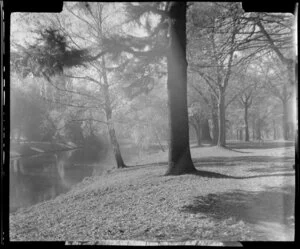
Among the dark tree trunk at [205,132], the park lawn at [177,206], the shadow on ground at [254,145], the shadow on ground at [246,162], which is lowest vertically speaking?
the park lawn at [177,206]

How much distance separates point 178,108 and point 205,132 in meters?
0.64

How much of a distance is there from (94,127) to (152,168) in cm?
105

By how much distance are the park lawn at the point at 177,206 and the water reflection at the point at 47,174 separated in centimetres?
14

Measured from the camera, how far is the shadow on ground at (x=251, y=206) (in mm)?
3036

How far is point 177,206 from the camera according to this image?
3148mm

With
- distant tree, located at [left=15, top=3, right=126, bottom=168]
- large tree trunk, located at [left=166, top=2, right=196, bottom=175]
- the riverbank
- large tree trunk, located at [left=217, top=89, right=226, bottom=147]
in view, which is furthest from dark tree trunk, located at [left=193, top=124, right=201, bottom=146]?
the riverbank

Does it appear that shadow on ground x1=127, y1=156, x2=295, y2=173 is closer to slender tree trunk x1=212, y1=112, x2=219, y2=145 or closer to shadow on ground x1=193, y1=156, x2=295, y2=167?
shadow on ground x1=193, y1=156, x2=295, y2=167

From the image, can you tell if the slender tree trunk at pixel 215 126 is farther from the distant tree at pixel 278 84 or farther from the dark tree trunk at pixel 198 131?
the distant tree at pixel 278 84

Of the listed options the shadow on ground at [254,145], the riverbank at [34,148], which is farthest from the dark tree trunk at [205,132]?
the riverbank at [34,148]

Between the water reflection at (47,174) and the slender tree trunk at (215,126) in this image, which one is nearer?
the water reflection at (47,174)

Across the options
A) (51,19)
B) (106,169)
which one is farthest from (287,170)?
(51,19)

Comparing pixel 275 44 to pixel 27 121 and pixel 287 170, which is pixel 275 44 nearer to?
pixel 287 170

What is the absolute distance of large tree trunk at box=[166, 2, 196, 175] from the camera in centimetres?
324

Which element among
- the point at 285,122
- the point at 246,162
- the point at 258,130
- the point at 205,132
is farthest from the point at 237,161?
the point at 258,130
